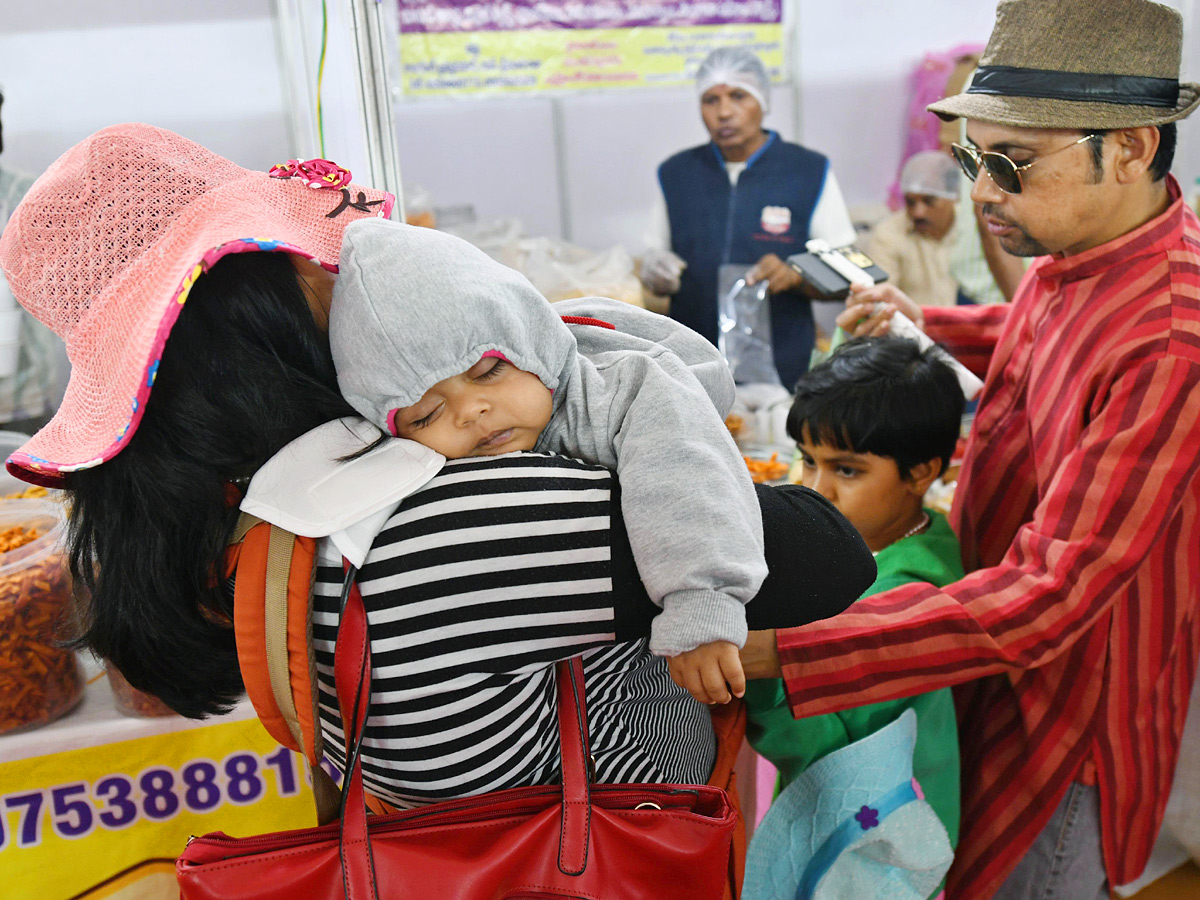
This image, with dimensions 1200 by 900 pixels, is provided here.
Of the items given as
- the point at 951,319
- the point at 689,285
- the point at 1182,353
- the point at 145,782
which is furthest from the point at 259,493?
the point at 689,285

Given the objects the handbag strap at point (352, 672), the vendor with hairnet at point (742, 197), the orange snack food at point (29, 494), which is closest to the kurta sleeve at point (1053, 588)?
the handbag strap at point (352, 672)

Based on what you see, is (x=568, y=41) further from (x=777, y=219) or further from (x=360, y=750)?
(x=360, y=750)

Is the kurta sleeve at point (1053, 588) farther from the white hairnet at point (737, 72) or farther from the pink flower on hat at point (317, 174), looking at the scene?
the white hairnet at point (737, 72)

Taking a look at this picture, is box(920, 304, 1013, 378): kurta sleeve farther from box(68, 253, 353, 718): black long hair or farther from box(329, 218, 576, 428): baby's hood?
box(68, 253, 353, 718): black long hair

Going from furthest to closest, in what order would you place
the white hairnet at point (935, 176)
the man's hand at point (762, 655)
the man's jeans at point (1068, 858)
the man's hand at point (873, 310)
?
the white hairnet at point (935, 176) → the man's hand at point (873, 310) → the man's jeans at point (1068, 858) → the man's hand at point (762, 655)

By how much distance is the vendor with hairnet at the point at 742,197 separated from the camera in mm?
3371

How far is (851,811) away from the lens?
127 centimetres

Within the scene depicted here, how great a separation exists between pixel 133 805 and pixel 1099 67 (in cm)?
179

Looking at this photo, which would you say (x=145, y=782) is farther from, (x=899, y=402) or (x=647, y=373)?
(x=899, y=402)

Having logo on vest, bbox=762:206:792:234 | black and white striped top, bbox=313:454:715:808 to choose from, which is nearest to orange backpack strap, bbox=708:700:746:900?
black and white striped top, bbox=313:454:715:808

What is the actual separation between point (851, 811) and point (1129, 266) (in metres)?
0.87

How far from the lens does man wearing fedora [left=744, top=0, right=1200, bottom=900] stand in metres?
1.22

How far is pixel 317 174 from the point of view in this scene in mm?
942

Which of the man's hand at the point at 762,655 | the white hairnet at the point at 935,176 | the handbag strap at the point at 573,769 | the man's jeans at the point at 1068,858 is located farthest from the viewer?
the white hairnet at the point at 935,176
